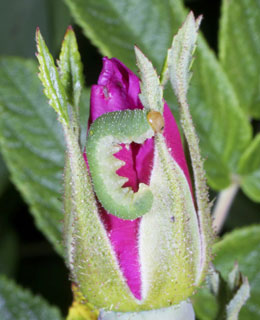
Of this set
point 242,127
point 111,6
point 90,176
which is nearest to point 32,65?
point 111,6

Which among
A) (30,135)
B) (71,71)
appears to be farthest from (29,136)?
(71,71)

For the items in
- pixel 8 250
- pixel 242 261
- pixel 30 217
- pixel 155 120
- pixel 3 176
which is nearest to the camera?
pixel 155 120

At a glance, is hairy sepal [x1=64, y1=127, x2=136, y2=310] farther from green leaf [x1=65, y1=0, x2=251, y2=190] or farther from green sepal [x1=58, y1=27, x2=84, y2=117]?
green leaf [x1=65, y1=0, x2=251, y2=190]

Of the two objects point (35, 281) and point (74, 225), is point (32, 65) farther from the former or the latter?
point (35, 281)

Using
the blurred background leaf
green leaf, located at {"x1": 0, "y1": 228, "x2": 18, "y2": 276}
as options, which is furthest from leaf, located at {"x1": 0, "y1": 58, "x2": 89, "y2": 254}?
green leaf, located at {"x1": 0, "y1": 228, "x2": 18, "y2": 276}

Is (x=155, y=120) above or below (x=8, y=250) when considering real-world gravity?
above

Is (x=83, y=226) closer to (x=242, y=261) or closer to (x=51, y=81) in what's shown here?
(x=51, y=81)
